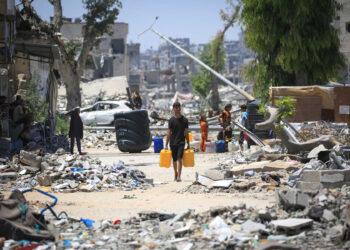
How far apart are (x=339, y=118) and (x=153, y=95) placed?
252 feet

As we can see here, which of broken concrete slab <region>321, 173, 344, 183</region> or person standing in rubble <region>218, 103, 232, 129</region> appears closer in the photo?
broken concrete slab <region>321, 173, 344, 183</region>

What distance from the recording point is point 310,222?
616 centimetres

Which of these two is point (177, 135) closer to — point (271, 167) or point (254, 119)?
point (271, 167)

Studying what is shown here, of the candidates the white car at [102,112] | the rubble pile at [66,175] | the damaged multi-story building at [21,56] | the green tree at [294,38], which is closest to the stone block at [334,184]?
the rubble pile at [66,175]

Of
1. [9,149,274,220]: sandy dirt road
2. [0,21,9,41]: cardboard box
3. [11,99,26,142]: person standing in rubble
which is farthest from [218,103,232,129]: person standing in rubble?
[0,21,9,41]: cardboard box

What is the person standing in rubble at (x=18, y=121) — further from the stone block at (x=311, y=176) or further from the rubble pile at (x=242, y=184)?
the stone block at (x=311, y=176)

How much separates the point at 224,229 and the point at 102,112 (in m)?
24.3

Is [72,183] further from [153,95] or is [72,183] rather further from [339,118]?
[153,95]

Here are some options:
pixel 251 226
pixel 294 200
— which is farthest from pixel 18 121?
pixel 251 226

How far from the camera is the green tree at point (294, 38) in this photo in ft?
64.9

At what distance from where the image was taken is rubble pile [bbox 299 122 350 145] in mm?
14570

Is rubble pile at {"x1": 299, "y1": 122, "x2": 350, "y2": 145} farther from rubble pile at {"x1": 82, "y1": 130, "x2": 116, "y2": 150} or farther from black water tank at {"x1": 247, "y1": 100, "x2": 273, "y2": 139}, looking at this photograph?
rubble pile at {"x1": 82, "y1": 130, "x2": 116, "y2": 150}

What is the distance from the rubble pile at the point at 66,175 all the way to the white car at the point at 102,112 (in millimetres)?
17238

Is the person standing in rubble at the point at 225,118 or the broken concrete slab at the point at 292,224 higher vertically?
the person standing in rubble at the point at 225,118
